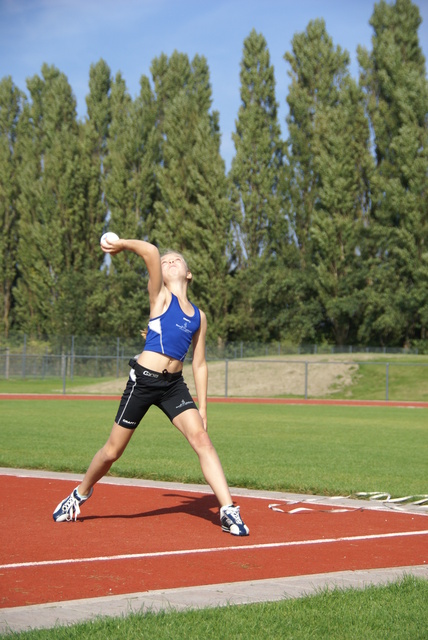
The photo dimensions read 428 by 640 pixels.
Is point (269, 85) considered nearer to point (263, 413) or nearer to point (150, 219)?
point (150, 219)

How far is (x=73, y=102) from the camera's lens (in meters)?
66.8

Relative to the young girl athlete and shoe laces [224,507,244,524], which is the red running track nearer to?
shoe laces [224,507,244,524]

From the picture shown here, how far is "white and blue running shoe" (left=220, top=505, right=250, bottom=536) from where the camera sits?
22.5ft

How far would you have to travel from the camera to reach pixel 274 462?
12.6 metres

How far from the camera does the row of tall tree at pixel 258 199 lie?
58844mm

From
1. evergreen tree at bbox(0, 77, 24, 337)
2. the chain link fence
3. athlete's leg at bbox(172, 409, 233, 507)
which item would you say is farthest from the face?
evergreen tree at bbox(0, 77, 24, 337)

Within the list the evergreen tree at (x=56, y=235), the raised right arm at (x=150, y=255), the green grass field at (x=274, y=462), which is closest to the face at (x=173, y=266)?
the raised right arm at (x=150, y=255)

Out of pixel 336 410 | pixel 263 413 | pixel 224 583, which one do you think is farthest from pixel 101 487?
pixel 336 410

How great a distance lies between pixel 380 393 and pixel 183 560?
34.9 m

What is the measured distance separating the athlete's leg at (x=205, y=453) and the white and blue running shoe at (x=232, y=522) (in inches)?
2.7

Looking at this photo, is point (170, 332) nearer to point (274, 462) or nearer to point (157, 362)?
point (157, 362)

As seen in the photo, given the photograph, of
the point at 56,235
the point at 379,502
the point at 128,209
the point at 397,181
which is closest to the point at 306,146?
the point at 397,181

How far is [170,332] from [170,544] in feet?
5.42

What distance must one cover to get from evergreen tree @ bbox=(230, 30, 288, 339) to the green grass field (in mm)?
30060
